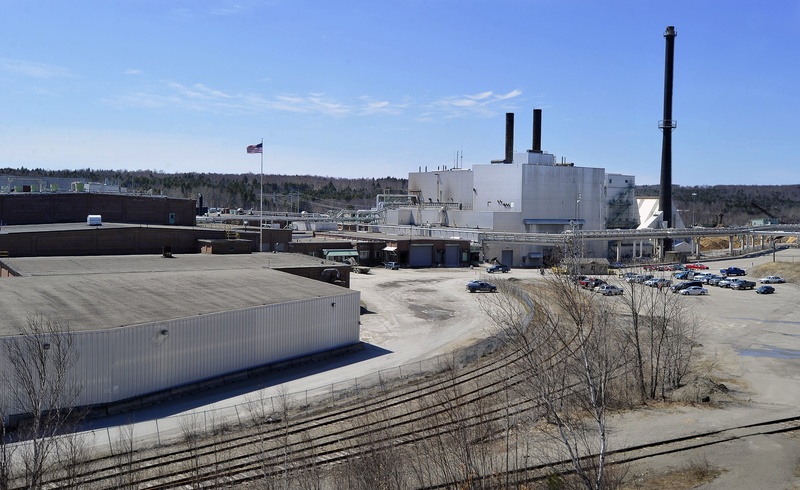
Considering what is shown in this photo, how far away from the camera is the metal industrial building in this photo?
74.3ft

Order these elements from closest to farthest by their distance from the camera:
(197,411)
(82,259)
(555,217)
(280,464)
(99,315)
A: (280,464) < (197,411) < (99,315) < (82,259) < (555,217)

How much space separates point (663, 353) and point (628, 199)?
70.5 metres

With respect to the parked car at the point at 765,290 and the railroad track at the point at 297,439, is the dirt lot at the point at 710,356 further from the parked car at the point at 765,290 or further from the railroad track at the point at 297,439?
the railroad track at the point at 297,439

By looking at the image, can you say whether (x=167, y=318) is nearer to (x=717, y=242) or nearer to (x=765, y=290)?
(x=765, y=290)

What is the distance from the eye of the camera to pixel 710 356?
103 ft

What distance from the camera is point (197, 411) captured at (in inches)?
894

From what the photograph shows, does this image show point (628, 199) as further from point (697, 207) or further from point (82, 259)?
point (697, 207)

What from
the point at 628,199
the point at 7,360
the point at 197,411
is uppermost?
the point at 628,199

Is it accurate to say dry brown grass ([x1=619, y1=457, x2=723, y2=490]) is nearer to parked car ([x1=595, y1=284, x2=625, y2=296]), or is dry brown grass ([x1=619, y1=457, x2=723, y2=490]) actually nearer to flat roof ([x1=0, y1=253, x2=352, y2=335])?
parked car ([x1=595, y1=284, x2=625, y2=296])

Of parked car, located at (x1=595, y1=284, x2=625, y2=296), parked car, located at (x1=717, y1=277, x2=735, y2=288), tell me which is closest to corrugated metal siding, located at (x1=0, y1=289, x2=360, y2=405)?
parked car, located at (x1=595, y1=284, x2=625, y2=296)

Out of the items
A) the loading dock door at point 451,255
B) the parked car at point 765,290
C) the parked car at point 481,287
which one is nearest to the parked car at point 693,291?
the parked car at point 765,290

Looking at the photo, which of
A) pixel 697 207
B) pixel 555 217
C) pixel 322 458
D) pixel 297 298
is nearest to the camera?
pixel 322 458

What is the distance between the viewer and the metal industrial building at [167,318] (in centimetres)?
2264

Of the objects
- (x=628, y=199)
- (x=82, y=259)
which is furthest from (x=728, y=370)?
(x=628, y=199)
